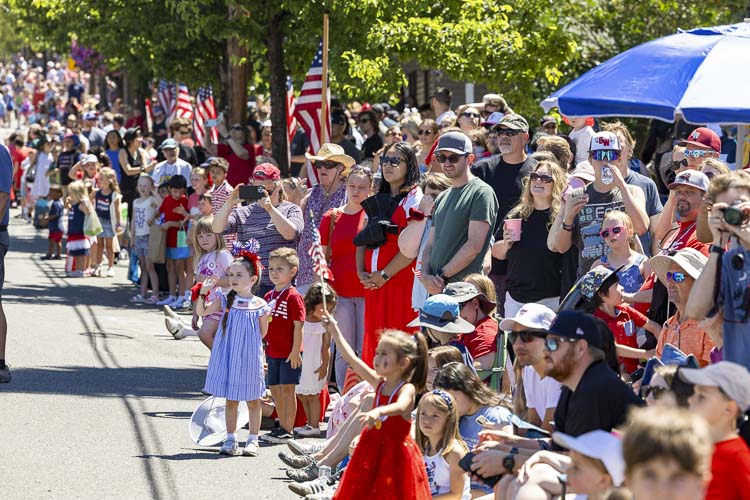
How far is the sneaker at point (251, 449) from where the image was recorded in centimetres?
941

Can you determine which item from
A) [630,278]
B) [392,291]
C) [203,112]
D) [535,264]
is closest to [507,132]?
[535,264]

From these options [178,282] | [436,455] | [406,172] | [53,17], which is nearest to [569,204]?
[406,172]

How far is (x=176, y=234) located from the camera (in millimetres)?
17125

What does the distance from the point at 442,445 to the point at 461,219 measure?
2688 mm

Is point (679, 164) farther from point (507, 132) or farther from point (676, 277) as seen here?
point (676, 277)

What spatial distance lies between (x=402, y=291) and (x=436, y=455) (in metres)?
3.16

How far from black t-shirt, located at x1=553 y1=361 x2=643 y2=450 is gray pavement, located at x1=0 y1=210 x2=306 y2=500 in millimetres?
2977

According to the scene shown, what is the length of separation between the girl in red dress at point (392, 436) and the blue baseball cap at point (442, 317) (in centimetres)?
82

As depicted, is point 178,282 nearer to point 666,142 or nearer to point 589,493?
point 666,142

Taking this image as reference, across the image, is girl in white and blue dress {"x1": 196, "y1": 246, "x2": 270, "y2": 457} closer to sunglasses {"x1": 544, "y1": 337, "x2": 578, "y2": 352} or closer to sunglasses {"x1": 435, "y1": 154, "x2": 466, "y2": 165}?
sunglasses {"x1": 435, "y1": 154, "x2": 466, "y2": 165}

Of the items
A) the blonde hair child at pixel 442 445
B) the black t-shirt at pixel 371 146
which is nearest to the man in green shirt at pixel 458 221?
the blonde hair child at pixel 442 445

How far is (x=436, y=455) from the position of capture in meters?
7.09

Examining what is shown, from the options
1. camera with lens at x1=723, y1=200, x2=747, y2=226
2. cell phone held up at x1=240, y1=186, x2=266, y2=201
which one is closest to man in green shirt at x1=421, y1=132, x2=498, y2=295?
cell phone held up at x1=240, y1=186, x2=266, y2=201

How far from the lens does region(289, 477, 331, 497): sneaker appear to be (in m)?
8.05
